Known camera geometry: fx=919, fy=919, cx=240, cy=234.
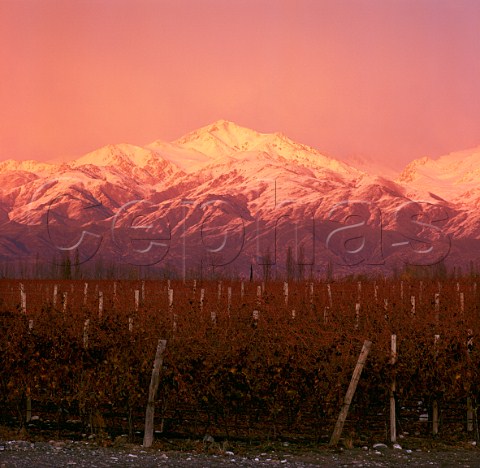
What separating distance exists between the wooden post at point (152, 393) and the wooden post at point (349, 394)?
2675 millimetres

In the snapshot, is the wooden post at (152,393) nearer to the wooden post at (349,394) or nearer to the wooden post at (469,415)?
the wooden post at (349,394)

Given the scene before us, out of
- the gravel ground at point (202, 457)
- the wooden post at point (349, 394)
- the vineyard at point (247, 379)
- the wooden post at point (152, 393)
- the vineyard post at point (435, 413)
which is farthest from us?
the vineyard post at point (435, 413)

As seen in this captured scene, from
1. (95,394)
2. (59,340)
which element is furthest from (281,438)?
(59,340)

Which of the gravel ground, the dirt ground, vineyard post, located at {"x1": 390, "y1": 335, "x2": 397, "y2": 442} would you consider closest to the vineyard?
vineyard post, located at {"x1": 390, "y1": 335, "x2": 397, "y2": 442}

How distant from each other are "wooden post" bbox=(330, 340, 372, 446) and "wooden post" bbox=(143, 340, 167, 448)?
267 centimetres

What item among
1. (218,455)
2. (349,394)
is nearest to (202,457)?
(218,455)

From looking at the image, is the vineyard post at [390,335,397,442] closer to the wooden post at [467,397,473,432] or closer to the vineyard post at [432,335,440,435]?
the vineyard post at [432,335,440,435]

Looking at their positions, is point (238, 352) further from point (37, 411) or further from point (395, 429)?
point (37, 411)

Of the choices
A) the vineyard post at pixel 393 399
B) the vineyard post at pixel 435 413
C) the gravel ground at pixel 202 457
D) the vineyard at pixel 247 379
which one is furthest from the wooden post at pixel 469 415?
the vineyard post at pixel 393 399

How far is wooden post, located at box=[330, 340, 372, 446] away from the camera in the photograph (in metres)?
13.6

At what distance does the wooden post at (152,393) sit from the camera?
44.0 feet

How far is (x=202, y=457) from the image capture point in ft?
41.7

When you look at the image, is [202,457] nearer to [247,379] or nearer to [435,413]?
[247,379]

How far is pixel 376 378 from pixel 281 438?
1.74 metres
